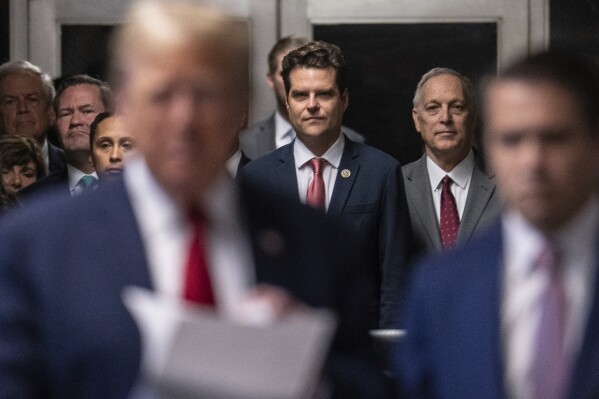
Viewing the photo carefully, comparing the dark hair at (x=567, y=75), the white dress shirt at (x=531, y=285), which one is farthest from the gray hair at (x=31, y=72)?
the white dress shirt at (x=531, y=285)

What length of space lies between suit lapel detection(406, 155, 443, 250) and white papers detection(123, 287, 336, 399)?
403 centimetres

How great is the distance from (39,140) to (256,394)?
5.49 m

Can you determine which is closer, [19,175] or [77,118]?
[19,175]

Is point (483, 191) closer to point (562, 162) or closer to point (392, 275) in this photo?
point (392, 275)

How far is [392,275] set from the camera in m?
6.10

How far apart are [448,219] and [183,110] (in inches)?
162

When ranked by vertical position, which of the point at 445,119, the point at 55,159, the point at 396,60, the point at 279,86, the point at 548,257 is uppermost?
the point at 396,60

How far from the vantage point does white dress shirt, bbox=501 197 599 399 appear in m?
2.91

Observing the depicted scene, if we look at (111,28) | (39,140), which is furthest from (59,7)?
(39,140)

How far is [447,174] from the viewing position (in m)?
6.72

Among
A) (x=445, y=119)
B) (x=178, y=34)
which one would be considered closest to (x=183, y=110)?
(x=178, y=34)

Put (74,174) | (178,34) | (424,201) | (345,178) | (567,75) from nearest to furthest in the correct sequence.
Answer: (178,34) < (567,75) < (345,178) < (424,201) < (74,174)

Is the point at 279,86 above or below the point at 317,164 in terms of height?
above

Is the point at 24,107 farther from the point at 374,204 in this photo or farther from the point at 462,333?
the point at 462,333
